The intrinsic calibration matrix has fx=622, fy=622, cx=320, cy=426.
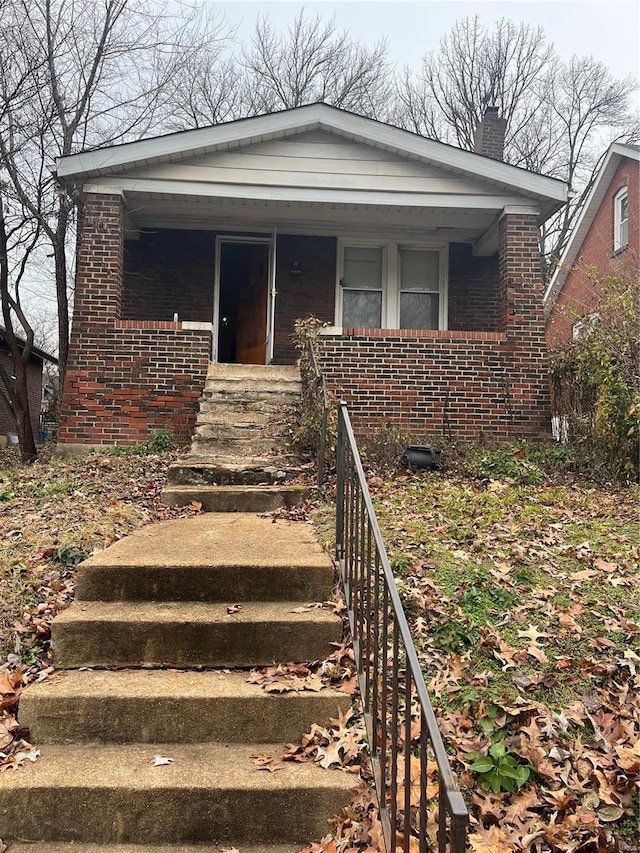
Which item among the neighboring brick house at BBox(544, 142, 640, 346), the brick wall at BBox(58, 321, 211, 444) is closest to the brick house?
the brick wall at BBox(58, 321, 211, 444)

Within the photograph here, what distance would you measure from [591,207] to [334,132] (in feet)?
33.4

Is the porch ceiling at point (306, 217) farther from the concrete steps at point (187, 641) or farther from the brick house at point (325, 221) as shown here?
the concrete steps at point (187, 641)

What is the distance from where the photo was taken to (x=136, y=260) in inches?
382

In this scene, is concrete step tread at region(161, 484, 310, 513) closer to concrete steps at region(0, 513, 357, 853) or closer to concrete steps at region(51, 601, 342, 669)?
concrete steps at region(0, 513, 357, 853)

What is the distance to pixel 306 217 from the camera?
29.7ft

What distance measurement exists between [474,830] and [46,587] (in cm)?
263

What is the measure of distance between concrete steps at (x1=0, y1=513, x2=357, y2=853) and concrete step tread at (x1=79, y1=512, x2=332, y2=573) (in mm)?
27

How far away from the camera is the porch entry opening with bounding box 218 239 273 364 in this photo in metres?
9.76

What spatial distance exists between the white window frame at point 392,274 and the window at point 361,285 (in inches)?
2.7

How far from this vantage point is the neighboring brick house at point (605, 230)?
45.7ft

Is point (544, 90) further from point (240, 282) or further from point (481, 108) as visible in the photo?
point (240, 282)

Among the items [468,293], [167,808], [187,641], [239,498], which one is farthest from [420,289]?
[167,808]

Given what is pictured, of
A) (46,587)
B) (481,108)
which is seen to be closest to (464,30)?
(481,108)

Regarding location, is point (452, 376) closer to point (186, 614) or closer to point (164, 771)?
point (186, 614)
